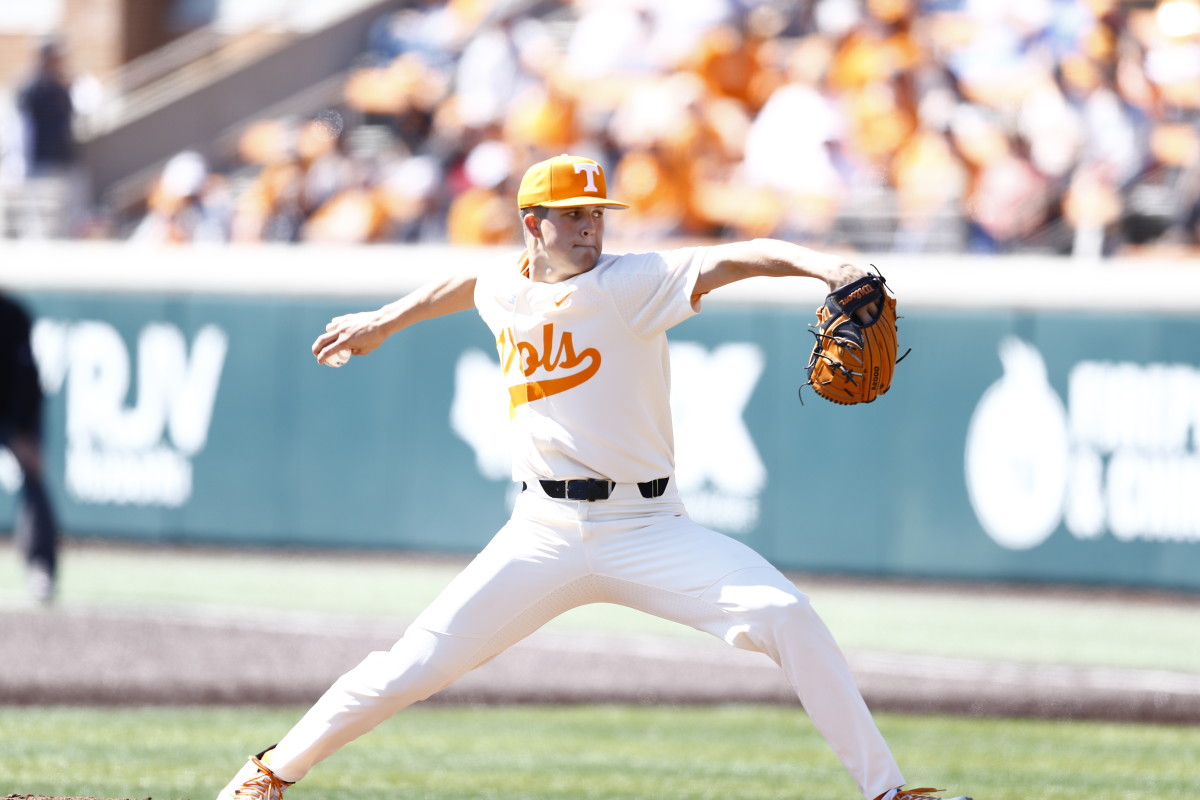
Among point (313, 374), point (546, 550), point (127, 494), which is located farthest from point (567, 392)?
point (127, 494)

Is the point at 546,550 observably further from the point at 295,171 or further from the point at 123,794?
the point at 295,171

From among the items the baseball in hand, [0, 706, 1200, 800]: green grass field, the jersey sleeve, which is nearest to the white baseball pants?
the jersey sleeve

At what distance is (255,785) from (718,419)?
8043mm

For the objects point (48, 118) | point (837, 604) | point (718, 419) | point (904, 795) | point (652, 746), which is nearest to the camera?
point (904, 795)

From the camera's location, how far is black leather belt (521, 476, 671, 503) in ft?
15.7

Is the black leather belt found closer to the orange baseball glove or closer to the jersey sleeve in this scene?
the jersey sleeve

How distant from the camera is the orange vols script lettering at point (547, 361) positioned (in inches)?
189

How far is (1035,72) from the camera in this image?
13594 millimetres

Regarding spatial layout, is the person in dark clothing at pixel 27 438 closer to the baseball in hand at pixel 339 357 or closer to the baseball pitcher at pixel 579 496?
the baseball in hand at pixel 339 357

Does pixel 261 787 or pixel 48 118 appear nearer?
pixel 261 787

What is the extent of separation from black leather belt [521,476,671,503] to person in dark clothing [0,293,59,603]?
6.64m

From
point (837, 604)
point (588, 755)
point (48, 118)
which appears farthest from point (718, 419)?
point (48, 118)

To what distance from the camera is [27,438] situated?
429 inches

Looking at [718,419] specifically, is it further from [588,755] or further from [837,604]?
[588,755]
